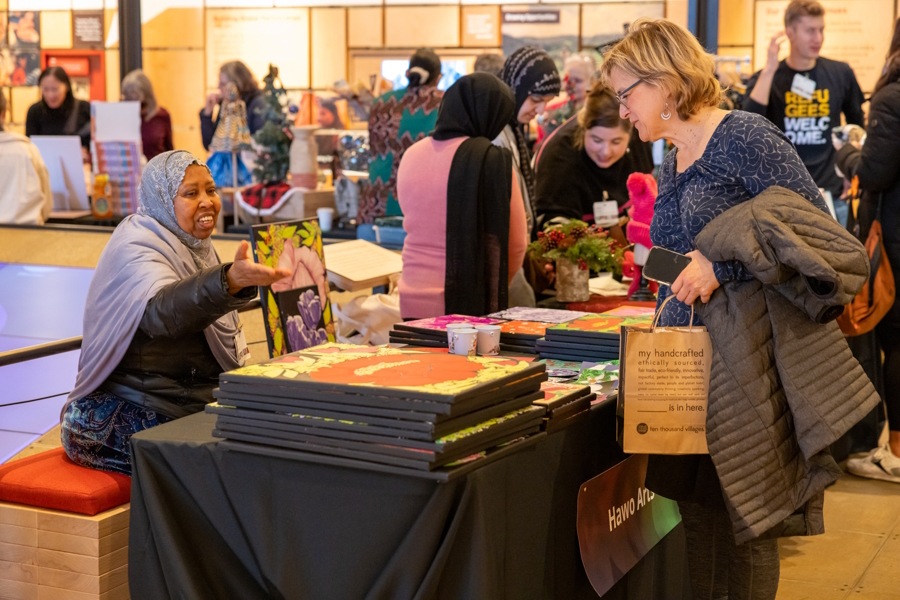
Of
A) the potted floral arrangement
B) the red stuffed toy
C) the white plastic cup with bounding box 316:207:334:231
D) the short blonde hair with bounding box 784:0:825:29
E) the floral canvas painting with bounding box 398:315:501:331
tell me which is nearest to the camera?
the floral canvas painting with bounding box 398:315:501:331

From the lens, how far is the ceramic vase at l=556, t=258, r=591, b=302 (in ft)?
11.4

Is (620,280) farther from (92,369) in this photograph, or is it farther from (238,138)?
(238,138)

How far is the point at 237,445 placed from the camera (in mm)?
1648

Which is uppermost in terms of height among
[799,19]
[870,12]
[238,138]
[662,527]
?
[870,12]

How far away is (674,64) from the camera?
1877 millimetres

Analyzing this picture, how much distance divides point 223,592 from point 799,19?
449 centimetres

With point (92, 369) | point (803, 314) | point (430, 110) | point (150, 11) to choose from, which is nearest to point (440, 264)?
point (92, 369)

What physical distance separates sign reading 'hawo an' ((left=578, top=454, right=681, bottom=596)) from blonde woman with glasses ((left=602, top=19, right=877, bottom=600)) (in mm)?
106

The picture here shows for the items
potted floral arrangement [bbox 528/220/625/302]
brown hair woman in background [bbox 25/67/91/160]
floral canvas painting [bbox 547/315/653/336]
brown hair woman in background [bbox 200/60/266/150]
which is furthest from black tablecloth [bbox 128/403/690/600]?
brown hair woman in background [bbox 25/67/91/160]

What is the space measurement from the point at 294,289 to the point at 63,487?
962mm

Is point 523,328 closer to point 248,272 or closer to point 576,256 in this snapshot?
point 248,272

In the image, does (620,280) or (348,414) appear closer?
(348,414)

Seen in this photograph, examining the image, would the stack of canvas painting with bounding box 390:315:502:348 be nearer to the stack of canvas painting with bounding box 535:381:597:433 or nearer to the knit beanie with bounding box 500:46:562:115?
the stack of canvas painting with bounding box 535:381:597:433

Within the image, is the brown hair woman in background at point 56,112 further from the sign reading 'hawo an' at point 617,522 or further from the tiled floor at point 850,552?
the sign reading 'hawo an' at point 617,522
